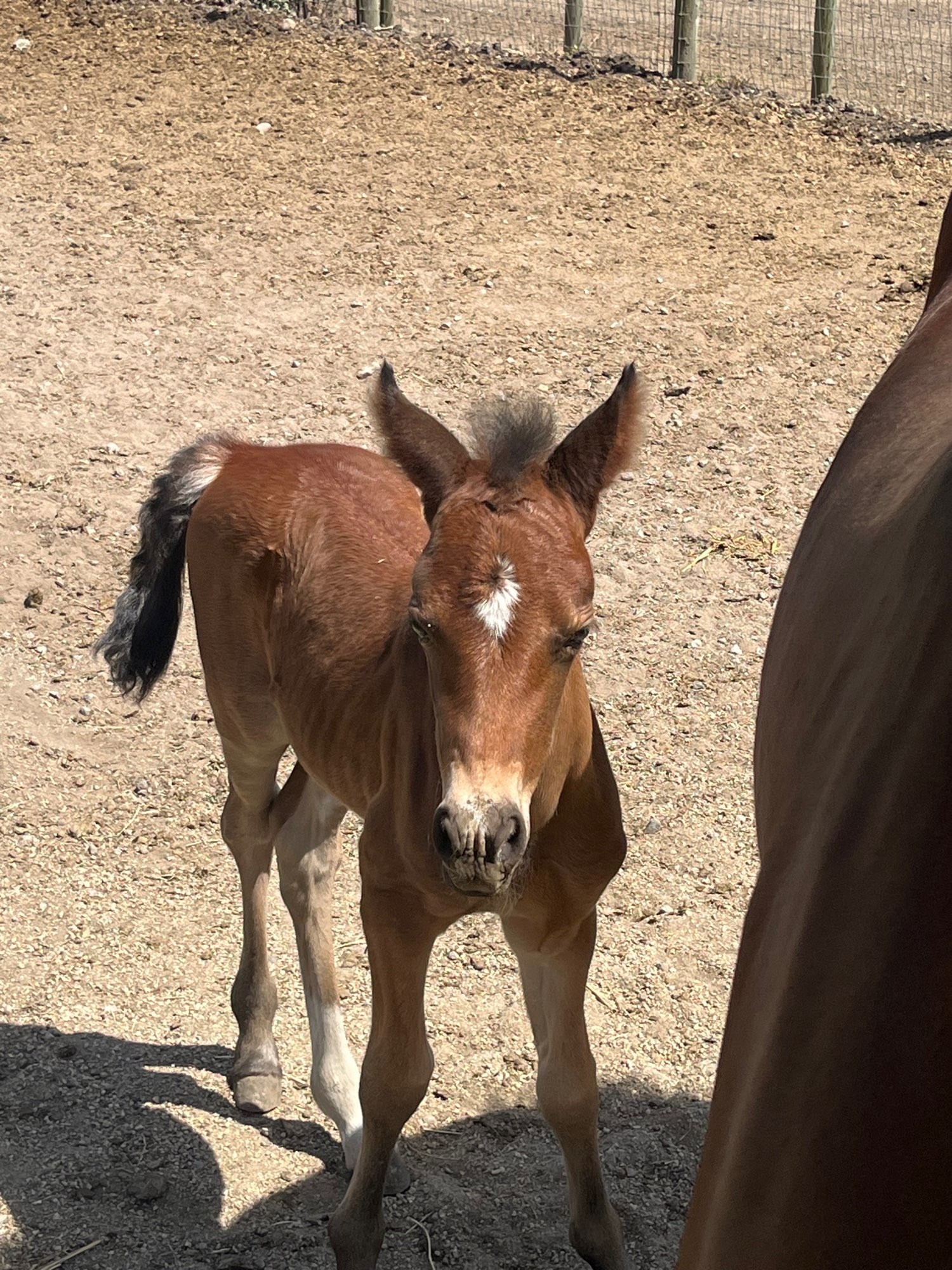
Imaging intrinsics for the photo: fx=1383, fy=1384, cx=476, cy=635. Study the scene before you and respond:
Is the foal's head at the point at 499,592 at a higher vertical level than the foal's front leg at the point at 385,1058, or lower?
higher

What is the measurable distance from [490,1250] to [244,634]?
5.24 feet

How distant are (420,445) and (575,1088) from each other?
141 centimetres

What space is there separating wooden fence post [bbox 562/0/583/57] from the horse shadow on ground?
842 centimetres

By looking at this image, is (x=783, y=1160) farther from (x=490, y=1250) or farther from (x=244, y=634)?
(x=244, y=634)

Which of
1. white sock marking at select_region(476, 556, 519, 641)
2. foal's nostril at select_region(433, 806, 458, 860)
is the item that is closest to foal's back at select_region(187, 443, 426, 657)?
white sock marking at select_region(476, 556, 519, 641)

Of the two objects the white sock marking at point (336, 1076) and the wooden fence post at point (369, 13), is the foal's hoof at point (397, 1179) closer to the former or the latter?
the white sock marking at point (336, 1076)

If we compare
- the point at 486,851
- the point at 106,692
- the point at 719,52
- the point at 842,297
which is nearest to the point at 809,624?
the point at 486,851

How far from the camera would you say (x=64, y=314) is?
7.19 meters

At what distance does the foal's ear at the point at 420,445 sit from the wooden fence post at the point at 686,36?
7726mm

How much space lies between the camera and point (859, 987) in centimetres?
102

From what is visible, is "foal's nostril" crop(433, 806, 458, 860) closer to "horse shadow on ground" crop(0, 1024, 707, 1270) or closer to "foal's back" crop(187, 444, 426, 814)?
"foal's back" crop(187, 444, 426, 814)

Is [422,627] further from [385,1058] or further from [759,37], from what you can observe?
[759,37]

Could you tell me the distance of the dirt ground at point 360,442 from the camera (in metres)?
3.41

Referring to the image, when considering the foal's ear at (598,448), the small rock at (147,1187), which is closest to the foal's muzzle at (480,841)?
the foal's ear at (598,448)
